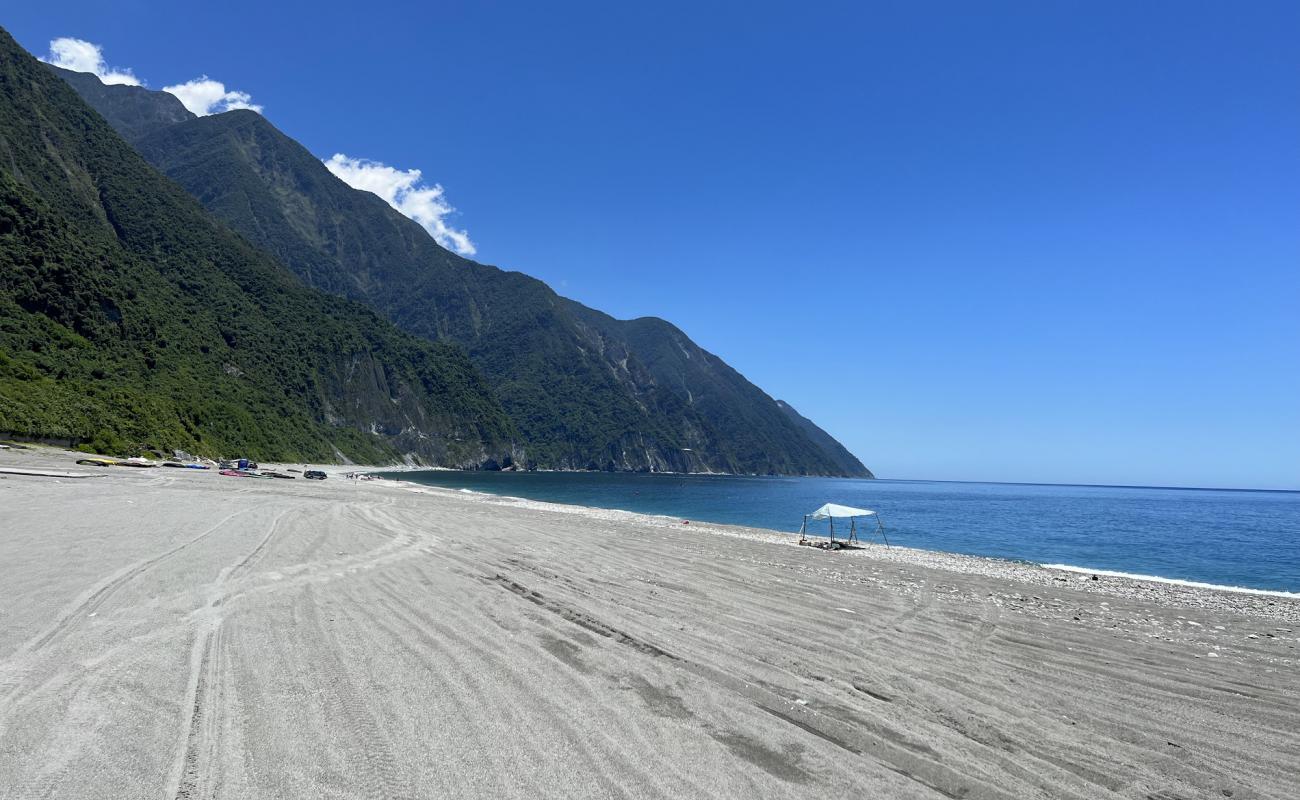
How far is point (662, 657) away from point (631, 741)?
2.79 meters

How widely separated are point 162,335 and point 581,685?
105 m

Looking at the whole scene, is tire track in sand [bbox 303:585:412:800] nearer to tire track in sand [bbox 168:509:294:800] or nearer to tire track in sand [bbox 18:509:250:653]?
tire track in sand [bbox 168:509:294:800]

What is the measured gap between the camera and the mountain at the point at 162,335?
60.3 m

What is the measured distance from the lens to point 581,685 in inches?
275

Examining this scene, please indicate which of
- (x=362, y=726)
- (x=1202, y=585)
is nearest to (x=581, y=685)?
(x=362, y=726)

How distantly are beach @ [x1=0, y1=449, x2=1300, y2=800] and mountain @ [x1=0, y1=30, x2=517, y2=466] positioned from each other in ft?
169

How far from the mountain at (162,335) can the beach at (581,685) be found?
51.5m

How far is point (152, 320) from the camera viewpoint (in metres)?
85.7

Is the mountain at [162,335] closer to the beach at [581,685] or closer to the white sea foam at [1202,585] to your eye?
the beach at [581,685]

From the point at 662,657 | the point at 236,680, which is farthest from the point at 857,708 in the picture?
the point at 236,680

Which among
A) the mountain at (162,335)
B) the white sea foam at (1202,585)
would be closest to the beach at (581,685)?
the white sea foam at (1202,585)

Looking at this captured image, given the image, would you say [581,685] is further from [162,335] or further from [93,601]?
[162,335]

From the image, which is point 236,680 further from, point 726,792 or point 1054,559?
point 1054,559

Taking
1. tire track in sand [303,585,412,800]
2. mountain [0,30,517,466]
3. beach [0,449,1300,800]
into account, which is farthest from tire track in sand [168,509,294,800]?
mountain [0,30,517,466]
